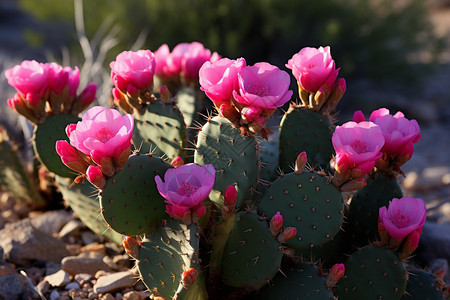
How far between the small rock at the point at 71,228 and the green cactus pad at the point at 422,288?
152cm

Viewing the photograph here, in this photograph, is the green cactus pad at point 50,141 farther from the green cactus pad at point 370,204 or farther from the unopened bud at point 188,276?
the green cactus pad at point 370,204

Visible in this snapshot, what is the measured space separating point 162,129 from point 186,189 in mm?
560

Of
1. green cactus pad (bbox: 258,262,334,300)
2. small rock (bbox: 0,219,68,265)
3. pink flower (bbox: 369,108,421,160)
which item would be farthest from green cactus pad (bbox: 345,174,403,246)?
small rock (bbox: 0,219,68,265)

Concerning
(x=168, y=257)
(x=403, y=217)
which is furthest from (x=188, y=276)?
(x=403, y=217)

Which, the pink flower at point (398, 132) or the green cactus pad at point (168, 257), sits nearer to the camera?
the green cactus pad at point (168, 257)

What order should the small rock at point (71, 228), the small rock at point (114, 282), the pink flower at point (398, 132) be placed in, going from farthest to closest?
1. the small rock at point (71, 228)
2. the small rock at point (114, 282)
3. the pink flower at point (398, 132)

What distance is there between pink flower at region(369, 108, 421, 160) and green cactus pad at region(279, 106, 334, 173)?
0.84ft

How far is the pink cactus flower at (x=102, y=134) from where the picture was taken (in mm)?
1385

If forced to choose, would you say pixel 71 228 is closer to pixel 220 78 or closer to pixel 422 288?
pixel 220 78

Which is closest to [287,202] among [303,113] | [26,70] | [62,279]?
[303,113]

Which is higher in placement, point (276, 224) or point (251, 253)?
point (276, 224)

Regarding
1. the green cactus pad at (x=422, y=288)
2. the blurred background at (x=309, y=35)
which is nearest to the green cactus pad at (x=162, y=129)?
the green cactus pad at (x=422, y=288)

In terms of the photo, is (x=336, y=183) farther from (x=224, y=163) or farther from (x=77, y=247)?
(x=77, y=247)

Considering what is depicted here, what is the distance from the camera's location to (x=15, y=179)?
2676mm
